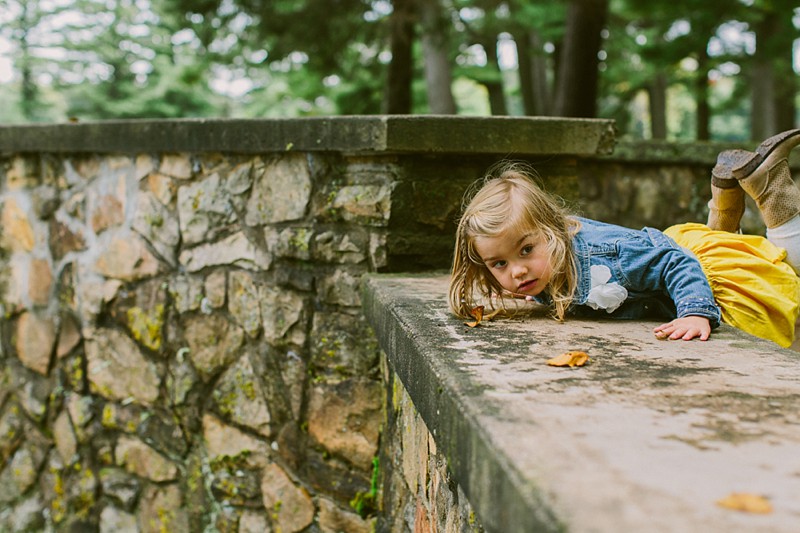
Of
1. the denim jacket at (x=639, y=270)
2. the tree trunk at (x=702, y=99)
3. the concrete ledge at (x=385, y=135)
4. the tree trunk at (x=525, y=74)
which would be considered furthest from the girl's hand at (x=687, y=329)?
→ the tree trunk at (x=525, y=74)

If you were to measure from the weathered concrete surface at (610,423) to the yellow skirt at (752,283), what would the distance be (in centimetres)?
35

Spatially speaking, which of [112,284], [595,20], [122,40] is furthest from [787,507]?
[122,40]

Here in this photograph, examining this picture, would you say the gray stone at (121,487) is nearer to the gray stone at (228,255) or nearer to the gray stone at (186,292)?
the gray stone at (186,292)

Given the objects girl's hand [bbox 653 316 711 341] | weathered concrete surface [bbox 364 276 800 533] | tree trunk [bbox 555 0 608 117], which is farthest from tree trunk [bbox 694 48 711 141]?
weathered concrete surface [bbox 364 276 800 533]

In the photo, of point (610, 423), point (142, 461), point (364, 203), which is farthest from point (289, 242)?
point (610, 423)

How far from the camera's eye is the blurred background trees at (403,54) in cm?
745

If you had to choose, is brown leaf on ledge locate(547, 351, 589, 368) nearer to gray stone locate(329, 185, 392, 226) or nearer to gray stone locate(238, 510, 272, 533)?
gray stone locate(329, 185, 392, 226)

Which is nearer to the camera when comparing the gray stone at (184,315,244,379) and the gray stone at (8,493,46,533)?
the gray stone at (184,315,244,379)

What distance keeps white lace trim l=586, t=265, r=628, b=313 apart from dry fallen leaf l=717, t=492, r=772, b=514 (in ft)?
4.21

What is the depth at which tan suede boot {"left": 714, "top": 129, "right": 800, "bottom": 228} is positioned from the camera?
A: 2545 millimetres

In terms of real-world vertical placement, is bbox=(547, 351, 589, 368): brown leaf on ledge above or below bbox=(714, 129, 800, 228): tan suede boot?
below

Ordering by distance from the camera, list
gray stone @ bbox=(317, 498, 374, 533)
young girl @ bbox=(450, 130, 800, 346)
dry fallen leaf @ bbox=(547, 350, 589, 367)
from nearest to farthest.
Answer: dry fallen leaf @ bbox=(547, 350, 589, 367) → young girl @ bbox=(450, 130, 800, 346) → gray stone @ bbox=(317, 498, 374, 533)

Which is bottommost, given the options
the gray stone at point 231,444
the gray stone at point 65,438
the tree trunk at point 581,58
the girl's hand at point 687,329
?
the gray stone at point 65,438

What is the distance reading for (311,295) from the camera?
3.06 m
